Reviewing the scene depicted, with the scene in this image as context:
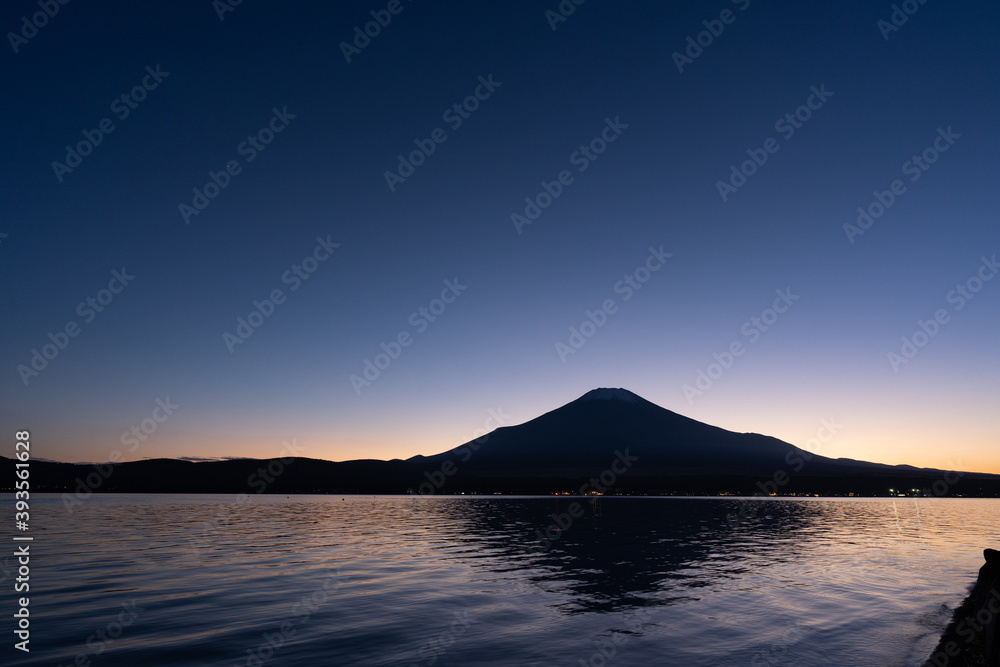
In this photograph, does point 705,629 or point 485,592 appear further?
point 485,592

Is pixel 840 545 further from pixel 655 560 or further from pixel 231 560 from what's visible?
pixel 231 560

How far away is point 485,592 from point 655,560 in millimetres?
18800

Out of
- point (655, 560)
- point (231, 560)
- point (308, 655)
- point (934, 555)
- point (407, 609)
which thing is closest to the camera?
point (308, 655)

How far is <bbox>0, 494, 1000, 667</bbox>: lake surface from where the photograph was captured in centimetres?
2016

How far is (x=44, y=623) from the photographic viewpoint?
22.5 metres

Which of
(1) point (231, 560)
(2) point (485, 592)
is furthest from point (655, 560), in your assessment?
(1) point (231, 560)

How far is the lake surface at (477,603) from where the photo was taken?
66.1 ft

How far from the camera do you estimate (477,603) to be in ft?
91.7

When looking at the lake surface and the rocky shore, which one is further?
the lake surface

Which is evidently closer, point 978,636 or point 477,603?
point 978,636

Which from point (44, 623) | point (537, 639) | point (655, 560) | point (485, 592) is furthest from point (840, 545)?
point (44, 623)

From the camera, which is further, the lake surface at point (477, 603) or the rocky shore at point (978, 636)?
the lake surface at point (477, 603)

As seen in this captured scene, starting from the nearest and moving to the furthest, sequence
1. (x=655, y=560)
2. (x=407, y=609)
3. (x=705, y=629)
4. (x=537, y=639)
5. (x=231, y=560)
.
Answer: (x=537, y=639) < (x=705, y=629) < (x=407, y=609) < (x=231, y=560) < (x=655, y=560)

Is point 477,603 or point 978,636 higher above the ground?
point 978,636
